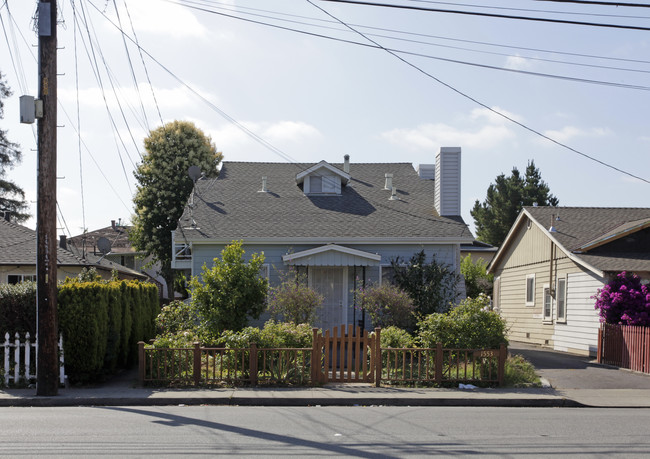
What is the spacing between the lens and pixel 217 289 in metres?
15.5

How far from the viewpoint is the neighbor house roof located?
19.0m

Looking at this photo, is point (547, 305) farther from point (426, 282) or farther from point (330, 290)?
point (330, 290)

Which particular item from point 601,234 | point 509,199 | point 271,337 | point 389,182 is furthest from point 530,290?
point 509,199

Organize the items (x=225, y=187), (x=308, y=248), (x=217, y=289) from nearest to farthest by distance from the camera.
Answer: (x=217, y=289) → (x=308, y=248) → (x=225, y=187)

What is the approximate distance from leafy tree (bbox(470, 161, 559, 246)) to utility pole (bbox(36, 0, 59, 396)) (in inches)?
1814

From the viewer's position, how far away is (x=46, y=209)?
11719 mm

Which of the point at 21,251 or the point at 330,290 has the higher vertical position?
the point at 21,251

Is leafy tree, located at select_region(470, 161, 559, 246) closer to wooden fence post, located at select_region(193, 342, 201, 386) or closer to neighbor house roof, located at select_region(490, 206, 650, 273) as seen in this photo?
neighbor house roof, located at select_region(490, 206, 650, 273)

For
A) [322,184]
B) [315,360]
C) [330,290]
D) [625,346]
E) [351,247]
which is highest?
[322,184]

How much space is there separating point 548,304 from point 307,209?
944 centimetres

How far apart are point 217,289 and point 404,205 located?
27.6 feet

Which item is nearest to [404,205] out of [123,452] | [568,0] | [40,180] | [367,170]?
[367,170]

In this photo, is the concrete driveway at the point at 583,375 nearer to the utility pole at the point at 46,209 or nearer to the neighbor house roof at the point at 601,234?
the neighbor house roof at the point at 601,234

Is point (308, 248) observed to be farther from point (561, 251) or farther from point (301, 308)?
point (561, 251)
